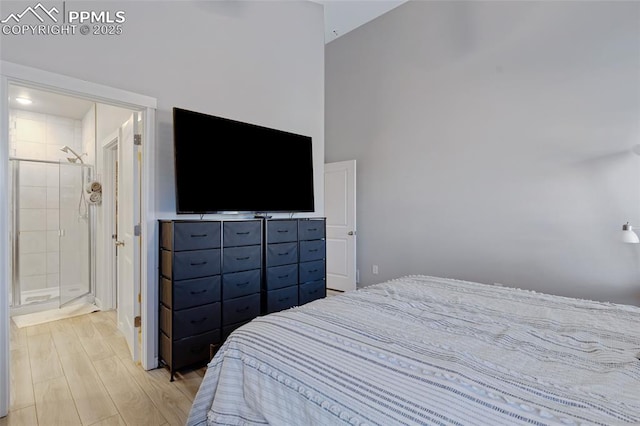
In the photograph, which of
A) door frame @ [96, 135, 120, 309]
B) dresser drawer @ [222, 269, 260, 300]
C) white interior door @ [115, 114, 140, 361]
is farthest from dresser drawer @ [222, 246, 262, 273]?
door frame @ [96, 135, 120, 309]

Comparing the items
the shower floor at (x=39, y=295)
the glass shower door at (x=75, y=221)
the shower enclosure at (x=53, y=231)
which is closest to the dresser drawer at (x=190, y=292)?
the shower enclosure at (x=53, y=231)

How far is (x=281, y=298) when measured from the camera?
295 centimetres

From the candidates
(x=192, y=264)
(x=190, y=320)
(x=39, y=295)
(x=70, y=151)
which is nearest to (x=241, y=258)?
(x=192, y=264)

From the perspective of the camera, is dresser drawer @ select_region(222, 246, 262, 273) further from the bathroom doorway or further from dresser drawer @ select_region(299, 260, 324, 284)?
the bathroom doorway

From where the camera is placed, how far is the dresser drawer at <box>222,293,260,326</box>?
8.36 ft

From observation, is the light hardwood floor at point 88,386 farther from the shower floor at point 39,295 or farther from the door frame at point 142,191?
the shower floor at point 39,295

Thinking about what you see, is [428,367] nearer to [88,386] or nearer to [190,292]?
[190,292]

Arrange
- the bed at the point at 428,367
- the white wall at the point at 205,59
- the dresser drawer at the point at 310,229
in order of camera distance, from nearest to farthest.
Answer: the bed at the point at 428,367 → the white wall at the point at 205,59 → the dresser drawer at the point at 310,229

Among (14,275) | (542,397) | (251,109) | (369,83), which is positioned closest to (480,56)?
(369,83)

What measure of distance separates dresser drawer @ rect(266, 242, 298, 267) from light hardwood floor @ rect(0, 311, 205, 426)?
101cm

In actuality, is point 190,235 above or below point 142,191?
below

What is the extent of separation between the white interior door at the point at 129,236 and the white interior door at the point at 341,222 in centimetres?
279

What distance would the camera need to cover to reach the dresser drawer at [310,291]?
123 inches

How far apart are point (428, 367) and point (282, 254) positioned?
2.10 m
